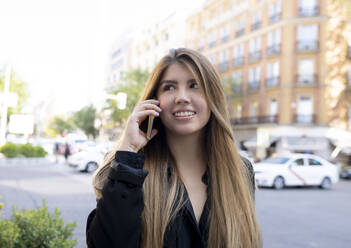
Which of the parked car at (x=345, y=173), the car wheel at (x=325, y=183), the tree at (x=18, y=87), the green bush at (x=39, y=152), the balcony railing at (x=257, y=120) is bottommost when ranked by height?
the parked car at (x=345, y=173)

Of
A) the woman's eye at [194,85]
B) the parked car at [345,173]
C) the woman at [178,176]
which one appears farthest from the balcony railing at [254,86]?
the woman's eye at [194,85]

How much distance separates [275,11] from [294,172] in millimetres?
21885

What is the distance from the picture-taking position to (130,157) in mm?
1640

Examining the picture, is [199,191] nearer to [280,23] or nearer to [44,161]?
[44,161]

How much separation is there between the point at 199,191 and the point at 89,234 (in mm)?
648

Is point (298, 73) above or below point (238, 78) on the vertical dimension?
below

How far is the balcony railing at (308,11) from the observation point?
101ft

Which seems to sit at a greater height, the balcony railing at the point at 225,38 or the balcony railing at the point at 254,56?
the balcony railing at the point at 225,38

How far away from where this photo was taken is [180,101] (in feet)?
6.07

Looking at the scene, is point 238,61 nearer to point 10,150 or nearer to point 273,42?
point 273,42

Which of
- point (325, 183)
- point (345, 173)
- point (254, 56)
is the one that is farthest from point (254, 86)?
point (325, 183)

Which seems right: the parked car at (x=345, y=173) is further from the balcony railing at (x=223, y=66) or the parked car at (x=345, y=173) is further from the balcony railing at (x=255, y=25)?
the balcony railing at (x=223, y=66)

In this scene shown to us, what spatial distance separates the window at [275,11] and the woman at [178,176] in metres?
32.8

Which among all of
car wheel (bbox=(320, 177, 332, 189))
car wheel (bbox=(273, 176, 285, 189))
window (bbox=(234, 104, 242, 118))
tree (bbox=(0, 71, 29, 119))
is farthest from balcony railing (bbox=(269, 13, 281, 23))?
tree (bbox=(0, 71, 29, 119))
